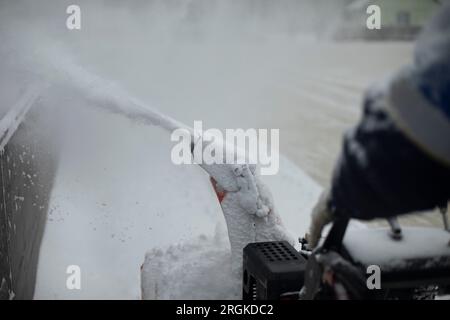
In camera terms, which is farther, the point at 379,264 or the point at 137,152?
the point at 137,152

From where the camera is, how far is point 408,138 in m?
0.89

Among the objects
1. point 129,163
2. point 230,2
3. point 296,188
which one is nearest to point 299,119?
point 230,2

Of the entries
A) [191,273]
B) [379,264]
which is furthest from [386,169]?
[191,273]

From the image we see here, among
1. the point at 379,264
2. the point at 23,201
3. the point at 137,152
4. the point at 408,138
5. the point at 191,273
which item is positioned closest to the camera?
A: the point at 408,138

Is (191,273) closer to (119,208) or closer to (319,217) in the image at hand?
(319,217)

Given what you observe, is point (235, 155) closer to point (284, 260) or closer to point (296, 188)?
point (284, 260)

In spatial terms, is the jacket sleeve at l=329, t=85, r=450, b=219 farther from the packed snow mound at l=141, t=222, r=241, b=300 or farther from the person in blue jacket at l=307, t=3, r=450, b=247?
the packed snow mound at l=141, t=222, r=241, b=300

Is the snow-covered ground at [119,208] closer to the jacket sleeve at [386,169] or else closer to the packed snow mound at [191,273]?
the packed snow mound at [191,273]

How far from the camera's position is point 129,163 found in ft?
12.8

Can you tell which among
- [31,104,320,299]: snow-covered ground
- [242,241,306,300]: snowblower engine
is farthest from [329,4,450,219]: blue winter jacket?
[31,104,320,299]: snow-covered ground

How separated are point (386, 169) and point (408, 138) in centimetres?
7

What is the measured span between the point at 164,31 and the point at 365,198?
638 cm

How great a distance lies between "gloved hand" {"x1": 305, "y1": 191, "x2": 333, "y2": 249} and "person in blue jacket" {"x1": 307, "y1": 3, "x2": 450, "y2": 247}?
0.68ft

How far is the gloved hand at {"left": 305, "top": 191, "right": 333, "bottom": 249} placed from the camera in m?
1.20
